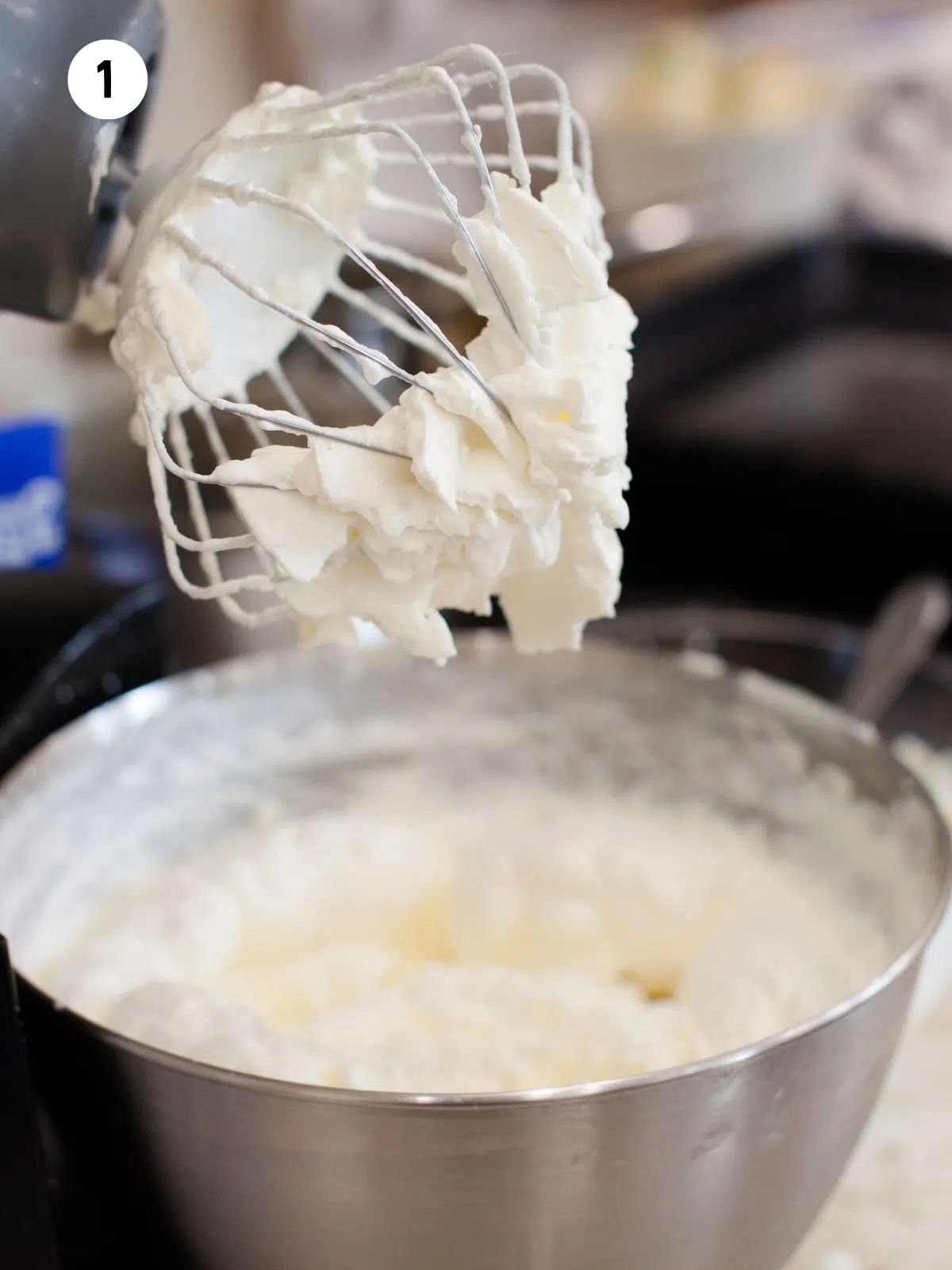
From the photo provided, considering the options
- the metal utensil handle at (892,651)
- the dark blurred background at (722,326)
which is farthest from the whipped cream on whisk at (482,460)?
the metal utensil handle at (892,651)

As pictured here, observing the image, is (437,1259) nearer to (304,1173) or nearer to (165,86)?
(304,1173)

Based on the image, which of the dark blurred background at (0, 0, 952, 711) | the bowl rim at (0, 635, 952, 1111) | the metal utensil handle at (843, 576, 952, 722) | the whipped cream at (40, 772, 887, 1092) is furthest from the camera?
the dark blurred background at (0, 0, 952, 711)

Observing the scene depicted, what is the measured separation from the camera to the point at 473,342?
0.44 meters

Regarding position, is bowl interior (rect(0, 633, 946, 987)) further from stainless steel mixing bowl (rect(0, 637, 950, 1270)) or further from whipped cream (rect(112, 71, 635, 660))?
whipped cream (rect(112, 71, 635, 660))

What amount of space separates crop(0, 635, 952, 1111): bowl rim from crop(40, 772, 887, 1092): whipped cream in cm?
5

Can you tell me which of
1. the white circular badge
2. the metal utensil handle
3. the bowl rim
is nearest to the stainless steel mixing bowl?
the bowl rim

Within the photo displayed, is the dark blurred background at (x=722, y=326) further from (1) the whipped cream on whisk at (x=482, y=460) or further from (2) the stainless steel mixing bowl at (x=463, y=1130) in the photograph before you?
(1) the whipped cream on whisk at (x=482, y=460)

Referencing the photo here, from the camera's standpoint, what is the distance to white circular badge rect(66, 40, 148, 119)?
419mm

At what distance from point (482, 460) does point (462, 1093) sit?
0.59 feet

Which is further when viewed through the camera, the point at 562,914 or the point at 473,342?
the point at 562,914

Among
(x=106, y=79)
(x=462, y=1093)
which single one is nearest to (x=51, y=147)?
(x=106, y=79)

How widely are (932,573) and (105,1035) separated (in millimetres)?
694

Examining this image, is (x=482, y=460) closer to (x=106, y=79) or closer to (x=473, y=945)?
(x=106, y=79)

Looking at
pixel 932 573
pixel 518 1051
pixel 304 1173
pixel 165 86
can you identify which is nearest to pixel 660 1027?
pixel 518 1051
